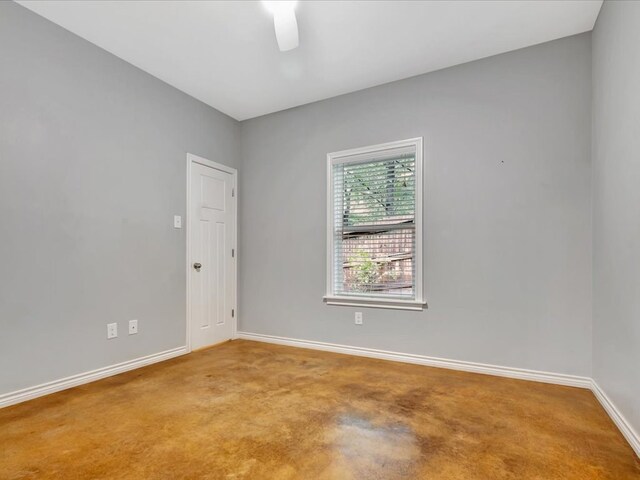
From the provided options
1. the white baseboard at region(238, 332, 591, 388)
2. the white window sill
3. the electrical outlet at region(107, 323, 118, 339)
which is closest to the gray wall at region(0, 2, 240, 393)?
the electrical outlet at region(107, 323, 118, 339)

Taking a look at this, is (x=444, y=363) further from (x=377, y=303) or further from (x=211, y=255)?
(x=211, y=255)

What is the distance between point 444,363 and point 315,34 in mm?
2960

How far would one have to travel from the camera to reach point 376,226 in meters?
3.46

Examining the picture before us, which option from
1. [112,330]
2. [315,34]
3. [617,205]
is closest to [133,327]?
[112,330]

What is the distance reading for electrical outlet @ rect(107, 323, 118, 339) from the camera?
286cm

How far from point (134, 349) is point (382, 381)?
2.20 meters

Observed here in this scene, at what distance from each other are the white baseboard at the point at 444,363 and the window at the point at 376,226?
0.46 metres

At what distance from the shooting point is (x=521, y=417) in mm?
2125

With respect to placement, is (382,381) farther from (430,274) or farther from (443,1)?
(443,1)

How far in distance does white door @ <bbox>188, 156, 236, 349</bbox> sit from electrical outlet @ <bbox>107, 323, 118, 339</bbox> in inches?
31.0

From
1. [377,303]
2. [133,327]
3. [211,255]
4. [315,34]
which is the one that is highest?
[315,34]

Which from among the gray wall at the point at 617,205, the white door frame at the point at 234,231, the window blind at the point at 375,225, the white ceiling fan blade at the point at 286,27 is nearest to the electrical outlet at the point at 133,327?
the white door frame at the point at 234,231

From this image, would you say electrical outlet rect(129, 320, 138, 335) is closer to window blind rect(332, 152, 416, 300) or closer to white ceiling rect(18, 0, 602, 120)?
window blind rect(332, 152, 416, 300)

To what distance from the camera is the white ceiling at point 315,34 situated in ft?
7.76
